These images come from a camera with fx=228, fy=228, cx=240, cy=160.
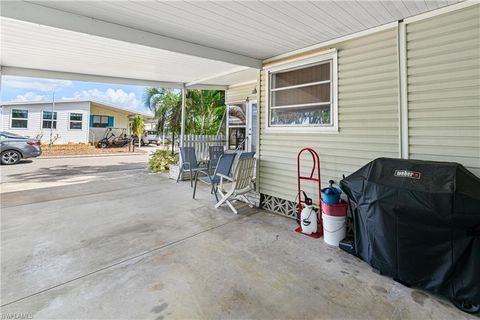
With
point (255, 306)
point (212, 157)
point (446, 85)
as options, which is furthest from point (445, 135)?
point (212, 157)

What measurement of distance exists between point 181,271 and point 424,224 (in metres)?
2.37

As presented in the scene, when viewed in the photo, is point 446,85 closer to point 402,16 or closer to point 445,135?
point 445,135

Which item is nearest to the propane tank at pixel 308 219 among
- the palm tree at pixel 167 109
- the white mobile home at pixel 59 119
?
the palm tree at pixel 167 109

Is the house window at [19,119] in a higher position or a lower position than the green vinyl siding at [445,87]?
higher

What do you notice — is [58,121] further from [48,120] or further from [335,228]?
[335,228]

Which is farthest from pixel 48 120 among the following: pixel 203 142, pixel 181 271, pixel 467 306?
pixel 467 306

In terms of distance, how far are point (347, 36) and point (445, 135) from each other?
1825 mm

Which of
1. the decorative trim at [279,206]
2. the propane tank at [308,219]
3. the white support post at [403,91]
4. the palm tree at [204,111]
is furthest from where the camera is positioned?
the palm tree at [204,111]

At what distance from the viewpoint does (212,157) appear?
6.51 meters

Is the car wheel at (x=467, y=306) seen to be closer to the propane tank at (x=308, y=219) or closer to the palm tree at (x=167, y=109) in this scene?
the propane tank at (x=308, y=219)

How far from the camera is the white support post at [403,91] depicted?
9.19 feet

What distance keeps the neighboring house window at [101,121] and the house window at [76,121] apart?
3.57ft

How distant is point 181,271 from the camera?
2.38 meters

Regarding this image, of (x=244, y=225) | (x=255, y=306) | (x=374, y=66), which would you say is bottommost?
(x=255, y=306)
